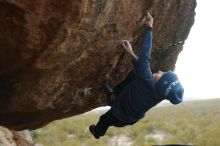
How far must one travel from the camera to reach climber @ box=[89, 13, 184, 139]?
743 centimetres

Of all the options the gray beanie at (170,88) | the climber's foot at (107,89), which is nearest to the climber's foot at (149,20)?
the gray beanie at (170,88)

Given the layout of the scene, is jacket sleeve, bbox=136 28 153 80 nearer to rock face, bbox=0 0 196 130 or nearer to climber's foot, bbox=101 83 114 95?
rock face, bbox=0 0 196 130

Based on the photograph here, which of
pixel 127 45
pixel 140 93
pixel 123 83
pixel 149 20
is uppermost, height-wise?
pixel 149 20

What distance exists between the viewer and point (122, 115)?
324 inches

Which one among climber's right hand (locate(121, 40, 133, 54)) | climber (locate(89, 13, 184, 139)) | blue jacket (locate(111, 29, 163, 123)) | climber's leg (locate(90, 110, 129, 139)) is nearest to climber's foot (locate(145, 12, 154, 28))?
climber (locate(89, 13, 184, 139))

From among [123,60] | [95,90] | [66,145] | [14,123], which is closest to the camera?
[123,60]

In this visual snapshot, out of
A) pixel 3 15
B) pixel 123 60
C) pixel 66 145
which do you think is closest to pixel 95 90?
pixel 123 60

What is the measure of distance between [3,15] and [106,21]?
1.87 meters

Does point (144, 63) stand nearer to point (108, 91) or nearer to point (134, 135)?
point (108, 91)

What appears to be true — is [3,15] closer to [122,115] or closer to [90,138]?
[122,115]

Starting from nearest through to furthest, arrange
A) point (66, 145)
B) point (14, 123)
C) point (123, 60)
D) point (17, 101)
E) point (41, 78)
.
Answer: point (41, 78) < point (17, 101) < point (123, 60) < point (14, 123) < point (66, 145)

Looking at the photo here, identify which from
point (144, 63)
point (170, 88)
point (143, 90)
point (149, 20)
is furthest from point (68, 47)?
point (149, 20)

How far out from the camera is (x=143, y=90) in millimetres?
7816

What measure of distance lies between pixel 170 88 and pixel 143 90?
64 cm
